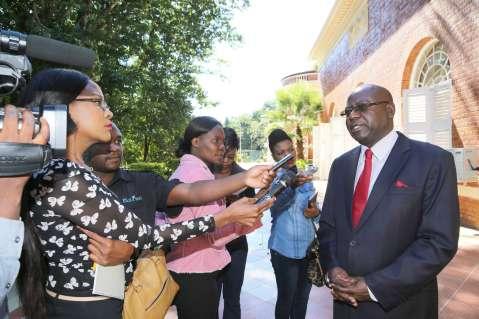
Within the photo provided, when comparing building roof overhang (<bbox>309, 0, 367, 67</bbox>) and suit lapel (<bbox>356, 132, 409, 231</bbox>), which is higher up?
building roof overhang (<bbox>309, 0, 367, 67</bbox>)

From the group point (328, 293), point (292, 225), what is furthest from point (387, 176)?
point (328, 293)

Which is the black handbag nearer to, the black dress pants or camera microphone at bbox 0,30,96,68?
the black dress pants

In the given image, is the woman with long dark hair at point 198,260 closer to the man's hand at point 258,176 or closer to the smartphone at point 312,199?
the man's hand at point 258,176

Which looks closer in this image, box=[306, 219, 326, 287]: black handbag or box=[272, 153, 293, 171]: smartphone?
box=[272, 153, 293, 171]: smartphone

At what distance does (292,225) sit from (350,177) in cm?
94

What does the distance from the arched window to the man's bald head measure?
24.0 ft

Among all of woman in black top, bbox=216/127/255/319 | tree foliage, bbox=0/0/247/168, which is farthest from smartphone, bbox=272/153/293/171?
tree foliage, bbox=0/0/247/168

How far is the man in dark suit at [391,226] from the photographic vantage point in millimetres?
1843

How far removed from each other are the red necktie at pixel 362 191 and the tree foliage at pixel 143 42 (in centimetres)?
602

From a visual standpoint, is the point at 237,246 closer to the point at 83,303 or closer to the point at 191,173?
the point at 191,173

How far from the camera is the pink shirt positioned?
2.29 m

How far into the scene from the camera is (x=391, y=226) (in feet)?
6.23

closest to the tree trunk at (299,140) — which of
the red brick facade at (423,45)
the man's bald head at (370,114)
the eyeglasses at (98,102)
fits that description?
the red brick facade at (423,45)

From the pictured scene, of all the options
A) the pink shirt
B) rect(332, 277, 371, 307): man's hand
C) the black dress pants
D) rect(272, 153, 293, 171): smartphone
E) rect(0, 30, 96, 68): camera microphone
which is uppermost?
rect(0, 30, 96, 68): camera microphone
